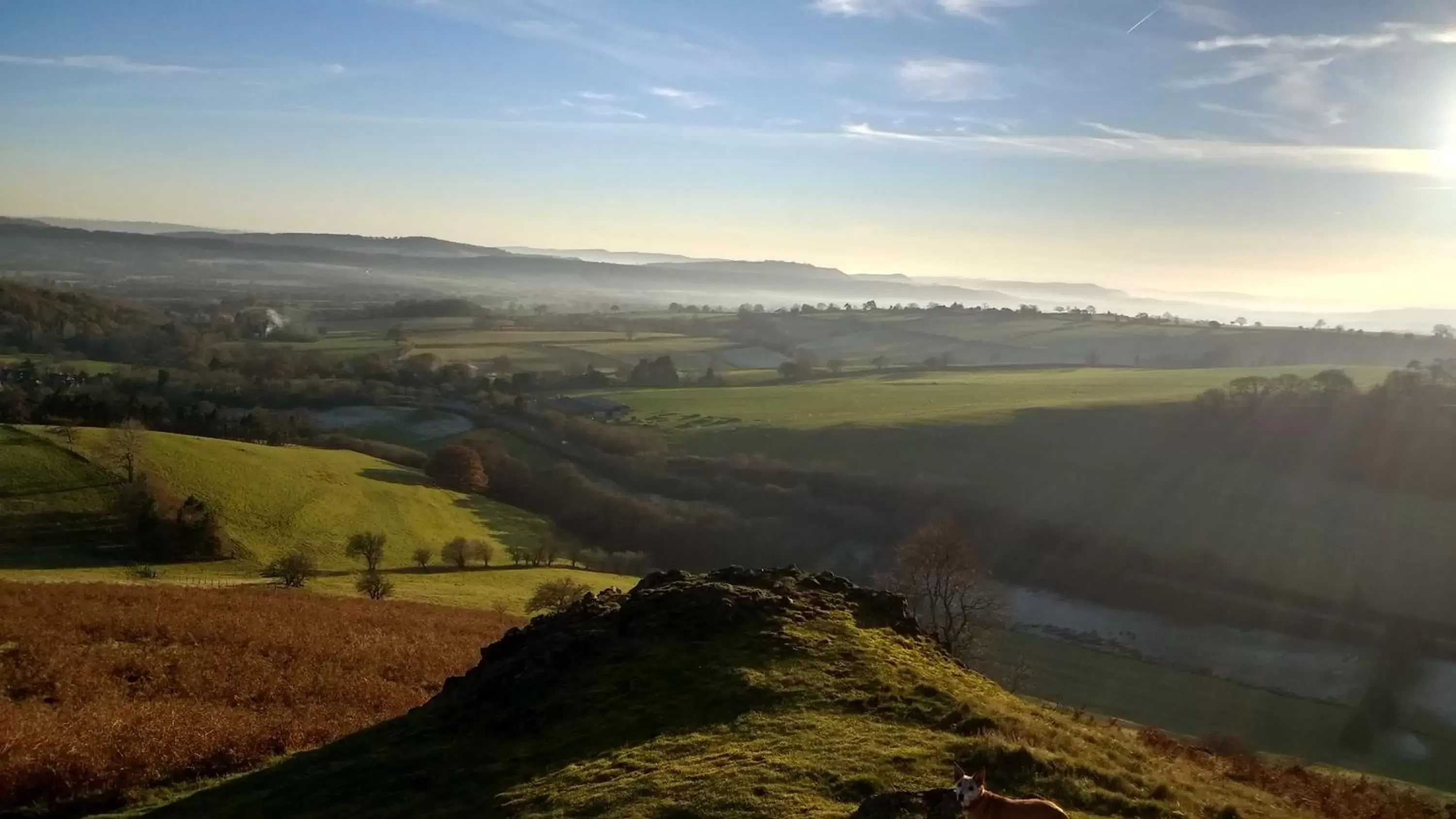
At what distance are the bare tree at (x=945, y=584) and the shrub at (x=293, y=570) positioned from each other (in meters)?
32.3

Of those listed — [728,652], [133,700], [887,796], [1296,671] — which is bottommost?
[1296,671]

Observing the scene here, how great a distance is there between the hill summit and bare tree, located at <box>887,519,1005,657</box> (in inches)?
698

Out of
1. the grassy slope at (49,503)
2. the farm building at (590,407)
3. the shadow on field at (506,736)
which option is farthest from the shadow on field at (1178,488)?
the shadow on field at (506,736)

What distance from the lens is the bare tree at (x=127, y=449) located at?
60.1 meters

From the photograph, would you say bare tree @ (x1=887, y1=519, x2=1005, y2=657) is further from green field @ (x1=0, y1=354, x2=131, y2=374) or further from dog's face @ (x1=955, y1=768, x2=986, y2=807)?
green field @ (x1=0, y1=354, x2=131, y2=374)

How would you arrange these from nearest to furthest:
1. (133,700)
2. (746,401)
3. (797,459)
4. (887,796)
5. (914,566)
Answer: (887,796) < (133,700) < (914,566) < (797,459) < (746,401)

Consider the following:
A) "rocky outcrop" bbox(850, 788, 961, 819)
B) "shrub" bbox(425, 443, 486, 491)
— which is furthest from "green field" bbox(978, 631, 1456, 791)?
"shrub" bbox(425, 443, 486, 491)

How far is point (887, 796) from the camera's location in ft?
37.8

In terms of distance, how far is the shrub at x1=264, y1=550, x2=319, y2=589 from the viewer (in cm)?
4800

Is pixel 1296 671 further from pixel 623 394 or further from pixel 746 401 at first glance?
pixel 623 394

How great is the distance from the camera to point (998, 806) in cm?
1059

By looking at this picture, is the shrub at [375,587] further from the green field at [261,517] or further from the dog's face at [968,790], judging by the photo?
the dog's face at [968,790]

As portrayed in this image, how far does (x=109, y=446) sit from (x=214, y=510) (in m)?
Answer: 11.4

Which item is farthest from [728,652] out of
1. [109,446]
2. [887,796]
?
[109,446]
